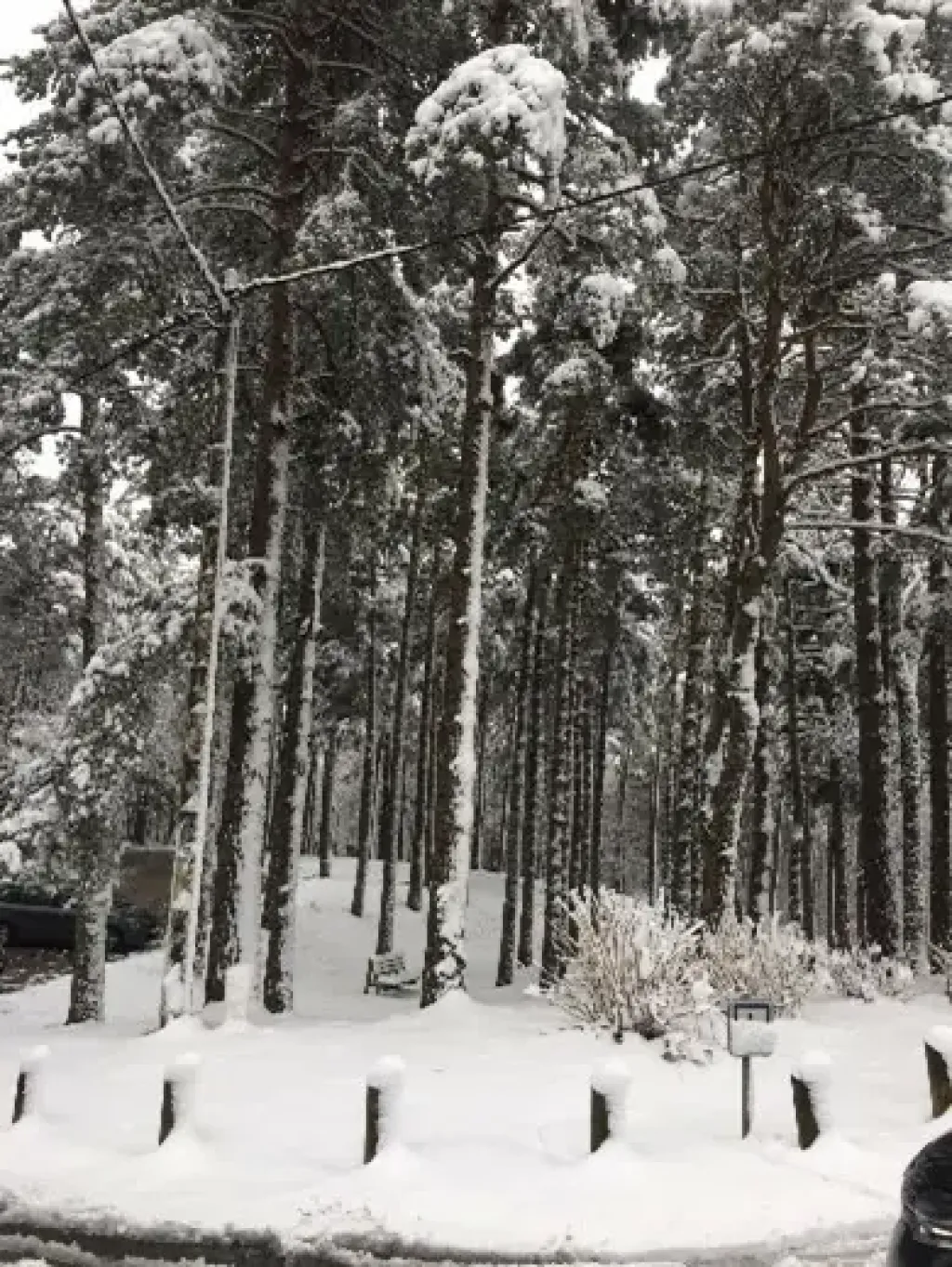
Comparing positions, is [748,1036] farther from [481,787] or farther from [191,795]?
[481,787]

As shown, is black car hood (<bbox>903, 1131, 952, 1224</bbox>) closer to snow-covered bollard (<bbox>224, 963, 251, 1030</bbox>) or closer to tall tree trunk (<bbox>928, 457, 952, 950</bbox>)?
snow-covered bollard (<bbox>224, 963, 251, 1030</bbox>)

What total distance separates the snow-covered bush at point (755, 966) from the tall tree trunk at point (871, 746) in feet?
10.3

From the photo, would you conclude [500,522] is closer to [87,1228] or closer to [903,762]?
[903,762]

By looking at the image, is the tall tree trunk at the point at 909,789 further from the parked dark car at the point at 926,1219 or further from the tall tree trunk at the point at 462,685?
the parked dark car at the point at 926,1219

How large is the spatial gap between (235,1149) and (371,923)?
19.4 meters

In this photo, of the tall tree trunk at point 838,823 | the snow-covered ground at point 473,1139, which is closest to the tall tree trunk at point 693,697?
the tall tree trunk at point 838,823

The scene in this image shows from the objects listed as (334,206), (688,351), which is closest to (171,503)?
(334,206)

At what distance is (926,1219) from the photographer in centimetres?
330

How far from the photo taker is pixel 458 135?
9.37 m

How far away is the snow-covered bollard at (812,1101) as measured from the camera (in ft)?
21.3

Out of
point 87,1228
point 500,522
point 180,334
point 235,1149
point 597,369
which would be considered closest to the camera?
point 87,1228

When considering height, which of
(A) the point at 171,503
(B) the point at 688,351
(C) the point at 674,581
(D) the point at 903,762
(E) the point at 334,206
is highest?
(B) the point at 688,351

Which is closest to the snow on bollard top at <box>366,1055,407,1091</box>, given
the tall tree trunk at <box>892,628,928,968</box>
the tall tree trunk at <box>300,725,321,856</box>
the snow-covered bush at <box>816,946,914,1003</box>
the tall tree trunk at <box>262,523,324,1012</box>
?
the snow-covered bush at <box>816,946,914,1003</box>

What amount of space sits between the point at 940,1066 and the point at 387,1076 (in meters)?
3.61
